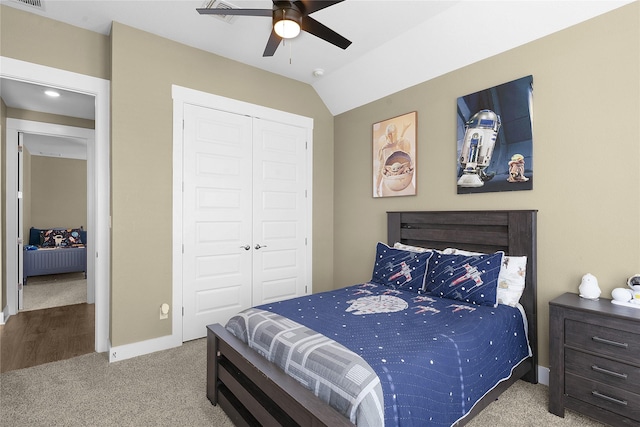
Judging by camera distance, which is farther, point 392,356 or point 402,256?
point 402,256

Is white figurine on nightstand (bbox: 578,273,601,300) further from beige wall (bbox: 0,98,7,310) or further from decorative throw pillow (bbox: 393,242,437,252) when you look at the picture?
beige wall (bbox: 0,98,7,310)

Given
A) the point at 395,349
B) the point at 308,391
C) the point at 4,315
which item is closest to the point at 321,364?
the point at 308,391

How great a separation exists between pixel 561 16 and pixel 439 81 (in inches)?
40.4

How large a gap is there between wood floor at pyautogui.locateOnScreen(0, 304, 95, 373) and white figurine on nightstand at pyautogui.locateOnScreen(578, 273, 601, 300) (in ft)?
13.3

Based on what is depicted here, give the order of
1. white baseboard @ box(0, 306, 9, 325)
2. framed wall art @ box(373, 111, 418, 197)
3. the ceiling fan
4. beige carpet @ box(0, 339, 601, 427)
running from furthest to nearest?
1. white baseboard @ box(0, 306, 9, 325)
2. framed wall art @ box(373, 111, 418, 197)
3. beige carpet @ box(0, 339, 601, 427)
4. the ceiling fan

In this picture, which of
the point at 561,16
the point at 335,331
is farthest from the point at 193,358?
the point at 561,16

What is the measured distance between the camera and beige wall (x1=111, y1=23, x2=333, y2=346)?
9.50 feet

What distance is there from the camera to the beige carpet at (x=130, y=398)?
6.65ft

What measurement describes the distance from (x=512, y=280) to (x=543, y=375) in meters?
0.76

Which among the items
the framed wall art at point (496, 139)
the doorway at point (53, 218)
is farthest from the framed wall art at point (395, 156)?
the doorway at point (53, 218)

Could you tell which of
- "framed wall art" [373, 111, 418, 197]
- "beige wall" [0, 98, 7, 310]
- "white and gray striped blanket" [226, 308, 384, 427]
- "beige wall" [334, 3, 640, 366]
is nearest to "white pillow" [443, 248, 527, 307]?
"beige wall" [334, 3, 640, 366]

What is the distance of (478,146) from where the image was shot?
2.89 meters

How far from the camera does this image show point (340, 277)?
4363mm

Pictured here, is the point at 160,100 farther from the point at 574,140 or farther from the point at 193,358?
the point at 574,140
